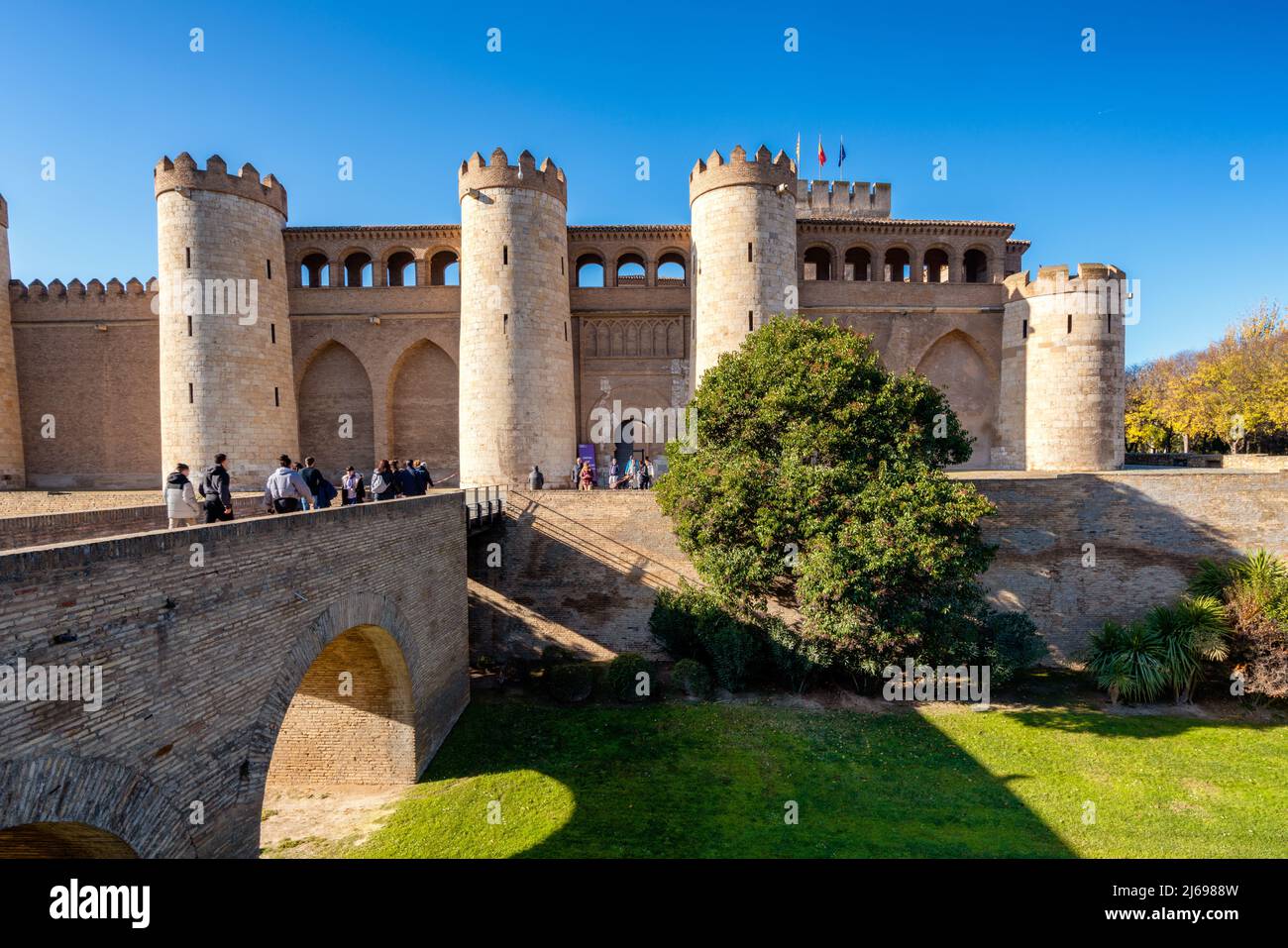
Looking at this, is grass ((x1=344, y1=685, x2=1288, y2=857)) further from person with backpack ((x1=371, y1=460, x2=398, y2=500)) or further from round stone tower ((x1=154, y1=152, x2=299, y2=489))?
round stone tower ((x1=154, y1=152, x2=299, y2=489))

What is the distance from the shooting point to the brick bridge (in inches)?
199

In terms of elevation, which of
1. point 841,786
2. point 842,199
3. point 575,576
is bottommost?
point 841,786

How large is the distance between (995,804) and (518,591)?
13426mm

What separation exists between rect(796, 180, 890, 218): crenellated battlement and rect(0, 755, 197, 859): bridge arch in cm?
3175

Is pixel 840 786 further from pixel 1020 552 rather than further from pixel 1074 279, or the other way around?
pixel 1074 279

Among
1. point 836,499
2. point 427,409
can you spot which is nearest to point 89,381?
point 427,409

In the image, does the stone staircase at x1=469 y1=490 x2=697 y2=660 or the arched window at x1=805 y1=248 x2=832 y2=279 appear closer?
the stone staircase at x1=469 y1=490 x2=697 y2=660

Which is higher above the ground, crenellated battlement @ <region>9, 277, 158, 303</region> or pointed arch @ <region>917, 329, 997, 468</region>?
crenellated battlement @ <region>9, 277, 158, 303</region>

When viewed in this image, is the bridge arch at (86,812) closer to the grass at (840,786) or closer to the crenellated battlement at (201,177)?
the grass at (840,786)

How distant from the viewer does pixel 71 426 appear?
25016 mm

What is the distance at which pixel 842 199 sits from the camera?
3130 centimetres

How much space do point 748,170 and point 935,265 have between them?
42.7 feet

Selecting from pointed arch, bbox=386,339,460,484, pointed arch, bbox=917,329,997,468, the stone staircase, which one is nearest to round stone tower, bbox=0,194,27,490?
pointed arch, bbox=386,339,460,484
